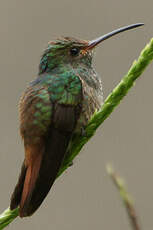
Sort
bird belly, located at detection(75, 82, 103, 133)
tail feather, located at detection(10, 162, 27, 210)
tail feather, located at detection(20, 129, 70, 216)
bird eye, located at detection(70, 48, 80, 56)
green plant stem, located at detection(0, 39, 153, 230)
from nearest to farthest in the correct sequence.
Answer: green plant stem, located at detection(0, 39, 153, 230) → tail feather, located at detection(10, 162, 27, 210) → tail feather, located at detection(20, 129, 70, 216) → bird belly, located at detection(75, 82, 103, 133) → bird eye, located at detection(70, 48, 80, 56)

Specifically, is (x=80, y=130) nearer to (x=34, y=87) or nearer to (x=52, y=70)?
(x=34, y=87)

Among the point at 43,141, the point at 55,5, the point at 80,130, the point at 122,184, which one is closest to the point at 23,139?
the point at 43,141

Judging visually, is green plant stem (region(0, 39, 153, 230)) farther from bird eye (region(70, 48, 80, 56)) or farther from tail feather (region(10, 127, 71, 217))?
bird eye (region(70, 48, 80, 56))

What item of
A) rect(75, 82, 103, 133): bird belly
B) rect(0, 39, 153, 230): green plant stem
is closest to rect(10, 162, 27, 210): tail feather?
rect(0, 39, 153, 230): green plant stem

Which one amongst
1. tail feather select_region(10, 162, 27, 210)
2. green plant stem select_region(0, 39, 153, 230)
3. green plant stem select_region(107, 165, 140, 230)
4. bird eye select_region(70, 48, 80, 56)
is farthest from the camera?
bird eye select_region(70, 48, 80, 56)

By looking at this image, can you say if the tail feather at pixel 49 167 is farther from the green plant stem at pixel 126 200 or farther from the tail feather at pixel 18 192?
the green plant stem at pixel 126 200

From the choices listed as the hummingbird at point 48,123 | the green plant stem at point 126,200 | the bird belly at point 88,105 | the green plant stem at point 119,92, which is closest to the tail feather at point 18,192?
the hummingbird at point 48,123
